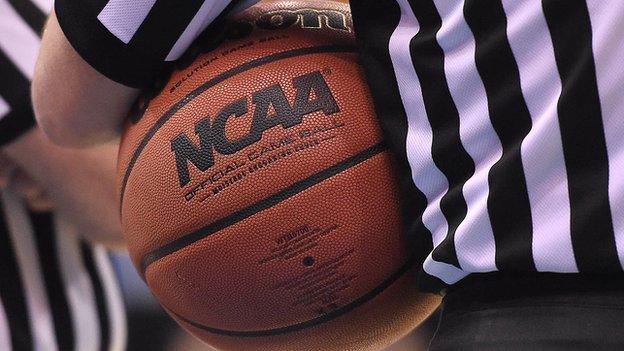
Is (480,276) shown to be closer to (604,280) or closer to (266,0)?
(604,280)

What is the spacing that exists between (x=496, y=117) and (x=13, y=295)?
947mm

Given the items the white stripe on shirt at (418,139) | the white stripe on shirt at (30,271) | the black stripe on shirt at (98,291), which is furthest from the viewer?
the black stripe on shirt at (98,291)

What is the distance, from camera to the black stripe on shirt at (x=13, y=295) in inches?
48.4

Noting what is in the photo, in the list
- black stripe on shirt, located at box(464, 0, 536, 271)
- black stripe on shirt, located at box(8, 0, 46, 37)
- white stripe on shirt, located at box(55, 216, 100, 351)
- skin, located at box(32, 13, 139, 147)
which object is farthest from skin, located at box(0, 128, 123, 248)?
black stripe on shirt, located at box(464, 0, 536, 271)

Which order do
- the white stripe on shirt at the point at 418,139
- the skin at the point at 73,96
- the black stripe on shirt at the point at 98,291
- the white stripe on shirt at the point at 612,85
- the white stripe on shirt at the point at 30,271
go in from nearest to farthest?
the white stripe on shirt at the point at 612,85, the white stripe on shirt at the point at 418,139, the skin at the point at 73,96, the white stripe on shirt at the point at 30,271, the black stripe on shirt at the point at 98,291

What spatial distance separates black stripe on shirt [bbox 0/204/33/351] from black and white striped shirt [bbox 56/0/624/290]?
2.22 feet

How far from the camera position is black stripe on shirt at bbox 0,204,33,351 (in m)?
1.23

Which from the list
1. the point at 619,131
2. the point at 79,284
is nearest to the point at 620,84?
the point at 619,131

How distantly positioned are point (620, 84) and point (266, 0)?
40cm

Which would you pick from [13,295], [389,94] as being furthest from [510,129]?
[13,295]

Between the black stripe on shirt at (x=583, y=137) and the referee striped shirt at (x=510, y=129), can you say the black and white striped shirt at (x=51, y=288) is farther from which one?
the black stripe on shirt at (x=583, y=137)

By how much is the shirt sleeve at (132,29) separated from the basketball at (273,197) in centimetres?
4

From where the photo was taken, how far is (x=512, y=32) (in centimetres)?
56

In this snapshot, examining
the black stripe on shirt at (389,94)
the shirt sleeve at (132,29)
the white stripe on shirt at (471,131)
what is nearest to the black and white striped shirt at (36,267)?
the shirt sleeve at (132,29)
